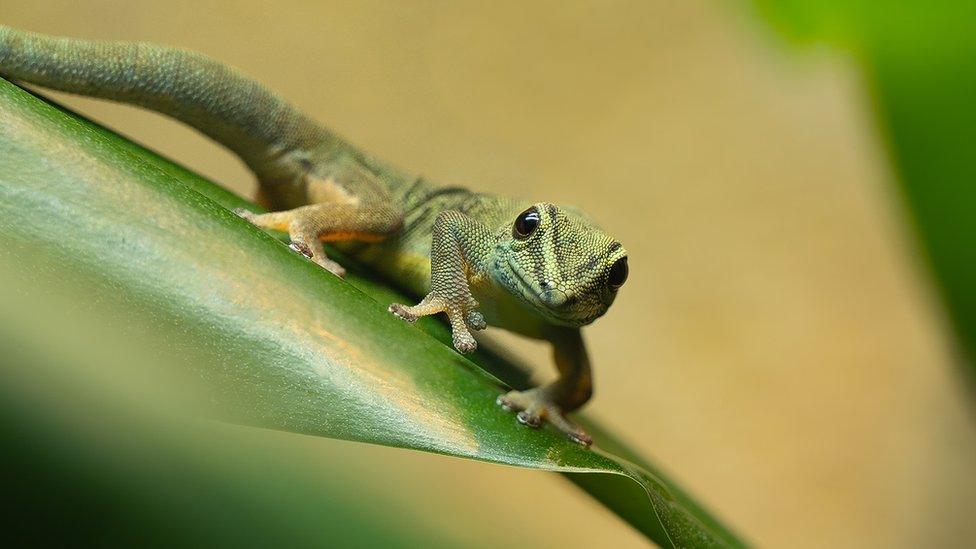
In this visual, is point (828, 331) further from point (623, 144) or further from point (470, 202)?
point (470, 202)

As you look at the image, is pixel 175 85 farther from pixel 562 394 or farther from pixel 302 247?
pixel 562 394

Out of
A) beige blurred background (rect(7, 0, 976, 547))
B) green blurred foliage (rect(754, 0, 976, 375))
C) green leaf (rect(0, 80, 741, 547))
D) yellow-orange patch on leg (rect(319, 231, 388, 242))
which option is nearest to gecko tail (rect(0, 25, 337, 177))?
yellow-orange patch on leg (rect(319, 231, 388, 242))

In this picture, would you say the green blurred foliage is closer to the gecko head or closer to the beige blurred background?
the gecko head

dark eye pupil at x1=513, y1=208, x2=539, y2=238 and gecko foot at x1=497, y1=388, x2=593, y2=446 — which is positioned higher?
dark eye pupil at x1=513, y1=208, x2=539, y2=238

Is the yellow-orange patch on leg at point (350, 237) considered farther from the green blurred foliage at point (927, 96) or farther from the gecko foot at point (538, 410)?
the green blurred foliage at point (927, 96)

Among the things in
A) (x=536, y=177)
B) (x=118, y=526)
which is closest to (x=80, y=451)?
(x=118, y=526)

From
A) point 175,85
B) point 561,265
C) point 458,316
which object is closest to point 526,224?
point 561,265

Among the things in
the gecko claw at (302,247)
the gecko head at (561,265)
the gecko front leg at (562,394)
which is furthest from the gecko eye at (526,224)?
the gecko claw at (302,247)
